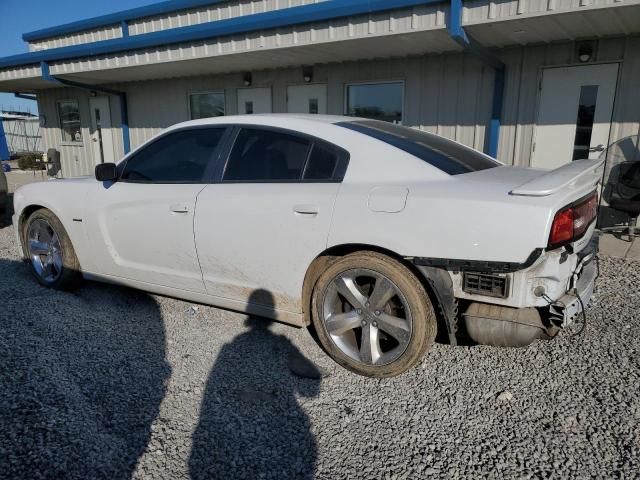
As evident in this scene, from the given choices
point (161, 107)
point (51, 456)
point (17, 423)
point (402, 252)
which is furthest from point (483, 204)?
point (161, 107)

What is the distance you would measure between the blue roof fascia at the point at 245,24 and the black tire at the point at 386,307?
429 cm

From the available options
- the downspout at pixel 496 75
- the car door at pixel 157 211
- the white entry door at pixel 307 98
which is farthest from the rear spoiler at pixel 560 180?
the white entry door at pixel 307 98

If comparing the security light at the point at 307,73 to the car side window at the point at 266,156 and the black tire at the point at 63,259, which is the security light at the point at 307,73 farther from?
the car side window at the point at 266,156

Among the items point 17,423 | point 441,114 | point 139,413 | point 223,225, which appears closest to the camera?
point 17,423

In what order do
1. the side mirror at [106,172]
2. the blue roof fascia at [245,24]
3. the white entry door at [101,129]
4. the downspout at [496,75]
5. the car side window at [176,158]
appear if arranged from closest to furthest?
the car side window at [176,158] → the side mirror at [106,172] → the downspout at [496,75] → the blue roof fascia at [245,24] → the white entry door at [101,129]

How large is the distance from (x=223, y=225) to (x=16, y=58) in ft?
34.3

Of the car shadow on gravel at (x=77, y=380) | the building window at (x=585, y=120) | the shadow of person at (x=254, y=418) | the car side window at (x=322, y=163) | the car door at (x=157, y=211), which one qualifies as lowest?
the shadow of person at (x=254, y=418)

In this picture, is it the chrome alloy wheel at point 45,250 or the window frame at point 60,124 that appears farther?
the window frame at point 60,124

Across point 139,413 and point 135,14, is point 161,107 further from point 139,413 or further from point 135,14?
point 139,413

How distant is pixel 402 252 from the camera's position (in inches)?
103

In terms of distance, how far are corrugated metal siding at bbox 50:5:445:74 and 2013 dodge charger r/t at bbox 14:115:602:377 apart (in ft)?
9.98

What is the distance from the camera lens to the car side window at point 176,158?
344 cm

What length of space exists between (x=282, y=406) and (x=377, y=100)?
22.3ft

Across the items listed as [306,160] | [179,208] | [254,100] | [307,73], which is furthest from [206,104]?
[306,160]
